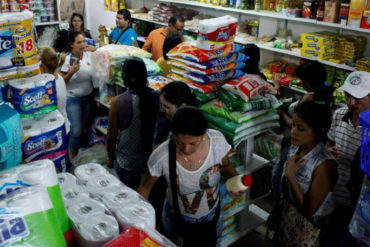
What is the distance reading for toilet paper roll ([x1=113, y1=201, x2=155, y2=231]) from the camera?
3.89ft

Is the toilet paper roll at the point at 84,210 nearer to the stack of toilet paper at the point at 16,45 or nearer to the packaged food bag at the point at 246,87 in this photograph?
the stack of toilet paper at the point at 16,45

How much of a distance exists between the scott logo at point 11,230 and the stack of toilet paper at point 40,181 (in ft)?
0.49

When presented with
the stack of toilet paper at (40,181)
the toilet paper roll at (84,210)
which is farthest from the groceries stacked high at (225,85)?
the stack of toilet paper at (40,181)

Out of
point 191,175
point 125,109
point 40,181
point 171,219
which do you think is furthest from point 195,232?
point 40,181

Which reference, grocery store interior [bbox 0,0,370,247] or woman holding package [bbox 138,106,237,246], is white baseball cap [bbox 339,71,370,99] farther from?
woman holding package [bbox 138,106,237,246]

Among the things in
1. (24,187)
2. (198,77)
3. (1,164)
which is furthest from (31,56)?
(198,77)

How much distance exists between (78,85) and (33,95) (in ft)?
7.56

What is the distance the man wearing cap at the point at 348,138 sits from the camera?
2.35 metres

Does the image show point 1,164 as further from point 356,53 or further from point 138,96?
point 356,53

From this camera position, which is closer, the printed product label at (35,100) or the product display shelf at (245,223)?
the printed product label at (35,100)

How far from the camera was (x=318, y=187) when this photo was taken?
205 centimetres

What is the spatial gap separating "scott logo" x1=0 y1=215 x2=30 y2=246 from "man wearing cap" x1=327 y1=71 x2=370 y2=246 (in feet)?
6.38

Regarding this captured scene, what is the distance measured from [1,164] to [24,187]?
297 millimetres

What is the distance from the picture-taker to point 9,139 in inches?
52.6
